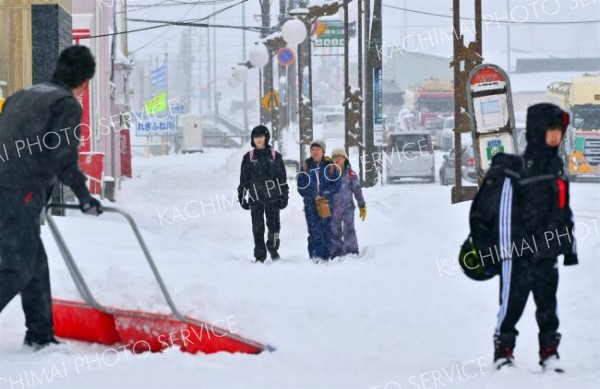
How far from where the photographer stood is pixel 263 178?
13.1 meters

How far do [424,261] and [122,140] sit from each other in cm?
2554

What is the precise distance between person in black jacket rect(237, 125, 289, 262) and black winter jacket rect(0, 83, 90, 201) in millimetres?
6765

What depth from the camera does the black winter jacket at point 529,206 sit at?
6.27 m

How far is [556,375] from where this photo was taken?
6.25 metres

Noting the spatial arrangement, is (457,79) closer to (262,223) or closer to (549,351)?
(262,223)

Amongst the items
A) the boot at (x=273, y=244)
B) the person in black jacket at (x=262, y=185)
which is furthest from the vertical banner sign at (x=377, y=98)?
the person in black jacket at (x=262, y=185)

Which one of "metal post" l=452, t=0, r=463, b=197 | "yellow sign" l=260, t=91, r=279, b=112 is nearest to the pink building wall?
"yellow sign" l=260, t=91, r=279, b=112

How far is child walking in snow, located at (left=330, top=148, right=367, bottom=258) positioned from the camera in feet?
44.7

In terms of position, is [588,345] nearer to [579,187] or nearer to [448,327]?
[448,327]

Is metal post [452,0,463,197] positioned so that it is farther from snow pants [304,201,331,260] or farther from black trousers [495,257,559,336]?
black trousers [495,257,559,336]

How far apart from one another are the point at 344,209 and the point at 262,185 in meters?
1.11

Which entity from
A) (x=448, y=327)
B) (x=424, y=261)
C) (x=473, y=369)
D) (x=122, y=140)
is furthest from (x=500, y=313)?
(x=122, y=140)

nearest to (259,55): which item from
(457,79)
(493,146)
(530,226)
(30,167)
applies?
(457,79)

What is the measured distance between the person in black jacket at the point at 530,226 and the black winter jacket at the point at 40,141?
213cm
